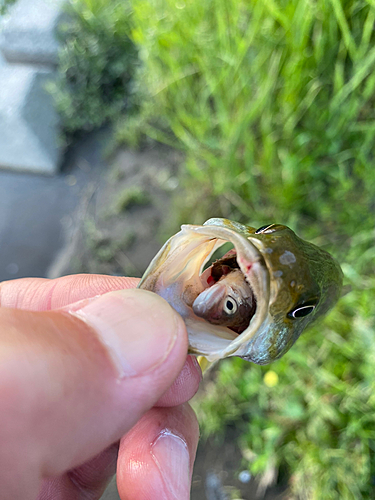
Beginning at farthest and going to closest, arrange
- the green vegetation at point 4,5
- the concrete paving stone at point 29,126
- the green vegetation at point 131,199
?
the concrete paving stone at point 29,126
the green vegetation at point 4,5
the green vegetation at point 131,199

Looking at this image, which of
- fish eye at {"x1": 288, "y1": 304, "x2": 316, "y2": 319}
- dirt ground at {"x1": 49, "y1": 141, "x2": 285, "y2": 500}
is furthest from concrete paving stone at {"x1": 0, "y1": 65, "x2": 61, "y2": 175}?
fish eye at {"x1": 288, "y1": 304, "x2": 316, "y2": 319}

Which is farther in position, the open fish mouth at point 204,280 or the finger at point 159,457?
the finger at point 159,457

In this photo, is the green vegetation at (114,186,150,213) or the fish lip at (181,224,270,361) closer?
the fish lip at (181,224,270,361)

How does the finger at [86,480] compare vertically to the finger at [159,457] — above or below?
below

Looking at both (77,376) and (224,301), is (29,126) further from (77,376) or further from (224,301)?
(77,376)

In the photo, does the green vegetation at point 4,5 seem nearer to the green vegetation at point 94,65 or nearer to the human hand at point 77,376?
the green vegetation at point 94,65

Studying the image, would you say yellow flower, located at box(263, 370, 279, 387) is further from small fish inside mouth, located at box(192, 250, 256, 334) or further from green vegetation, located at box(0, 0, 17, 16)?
green vegetation, located at box(0, 0, 17, 16)

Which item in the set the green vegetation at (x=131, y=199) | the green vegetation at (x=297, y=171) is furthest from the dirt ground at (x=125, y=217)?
the green vegetation at (x=297, y=171)
